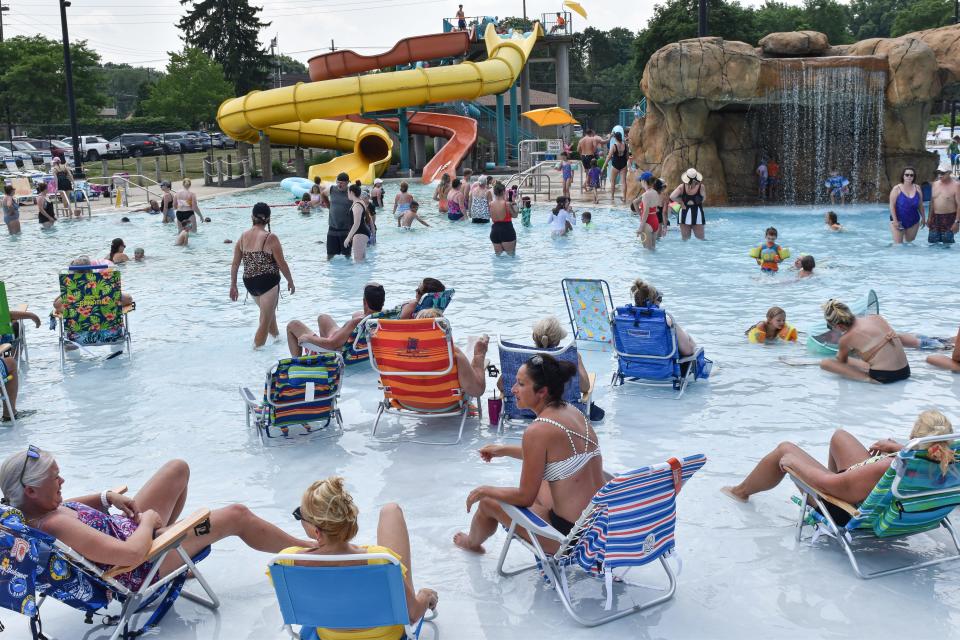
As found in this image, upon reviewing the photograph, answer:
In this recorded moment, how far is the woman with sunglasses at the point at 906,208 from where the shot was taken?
1321cm

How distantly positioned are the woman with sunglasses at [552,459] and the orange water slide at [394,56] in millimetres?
27272

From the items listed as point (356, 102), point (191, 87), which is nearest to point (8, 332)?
point (356, 102)

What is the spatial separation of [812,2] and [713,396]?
77.0m

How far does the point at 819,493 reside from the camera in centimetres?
412

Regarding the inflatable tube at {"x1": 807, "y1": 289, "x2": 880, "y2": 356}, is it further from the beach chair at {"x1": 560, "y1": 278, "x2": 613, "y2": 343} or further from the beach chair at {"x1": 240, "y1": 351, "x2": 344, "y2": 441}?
the beach chair at {"x1": 240, "y1": 351, "x2": 344, "y2": 441}

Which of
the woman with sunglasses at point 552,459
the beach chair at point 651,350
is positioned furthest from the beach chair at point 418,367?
the woman with sunglasses at point 552,459

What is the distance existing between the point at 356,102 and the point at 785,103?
13.3 m

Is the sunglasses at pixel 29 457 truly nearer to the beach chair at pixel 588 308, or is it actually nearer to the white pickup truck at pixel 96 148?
the beach chair at pixel 588 308

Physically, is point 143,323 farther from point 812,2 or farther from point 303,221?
point 812,2

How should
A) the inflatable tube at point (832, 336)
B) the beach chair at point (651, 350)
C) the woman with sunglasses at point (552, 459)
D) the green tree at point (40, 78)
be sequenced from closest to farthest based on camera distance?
the woman with sunglasses at point (552, 459), the beach chair at point (651, 350), the inflatable tube at point (832, 336), the green tree at point (40, 78)

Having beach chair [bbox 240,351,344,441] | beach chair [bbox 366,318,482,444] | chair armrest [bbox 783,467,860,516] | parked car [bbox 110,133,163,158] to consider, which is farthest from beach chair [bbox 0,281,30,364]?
parked car [bbox 110,133,163,158]

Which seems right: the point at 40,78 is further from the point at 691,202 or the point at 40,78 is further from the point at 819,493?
the point at 819,493

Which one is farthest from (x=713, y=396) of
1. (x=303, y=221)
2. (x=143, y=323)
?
(x=303, y=221)

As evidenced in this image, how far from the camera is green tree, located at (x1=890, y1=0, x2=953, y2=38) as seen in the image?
6147 cm
